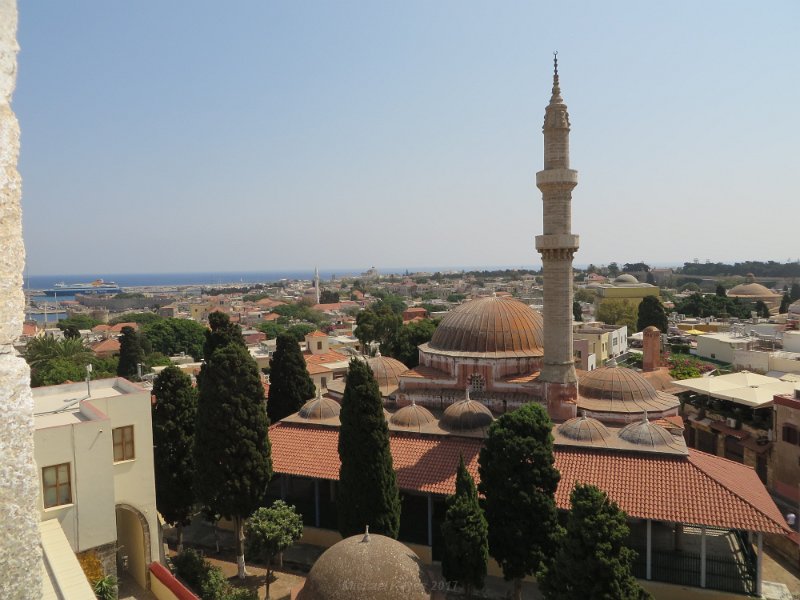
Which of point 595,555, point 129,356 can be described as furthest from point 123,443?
point 129,356

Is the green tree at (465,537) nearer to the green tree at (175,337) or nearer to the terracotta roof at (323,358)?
the terracotta roof at (323,358)

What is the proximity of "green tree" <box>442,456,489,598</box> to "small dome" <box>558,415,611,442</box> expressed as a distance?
5317 millimetres

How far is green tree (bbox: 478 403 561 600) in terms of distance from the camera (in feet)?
44.4

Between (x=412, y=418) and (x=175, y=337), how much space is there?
47.5 meters

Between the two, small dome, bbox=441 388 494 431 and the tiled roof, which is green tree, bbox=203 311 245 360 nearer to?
the tiled roof

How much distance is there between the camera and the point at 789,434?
2189 centimetres

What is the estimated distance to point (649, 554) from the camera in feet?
47.8

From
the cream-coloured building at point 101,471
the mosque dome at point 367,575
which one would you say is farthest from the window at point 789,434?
the cream-coloured building at point 101,471

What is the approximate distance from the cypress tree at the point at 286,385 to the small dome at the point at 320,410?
4.45 meters

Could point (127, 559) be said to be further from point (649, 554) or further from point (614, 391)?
point (614, 391)

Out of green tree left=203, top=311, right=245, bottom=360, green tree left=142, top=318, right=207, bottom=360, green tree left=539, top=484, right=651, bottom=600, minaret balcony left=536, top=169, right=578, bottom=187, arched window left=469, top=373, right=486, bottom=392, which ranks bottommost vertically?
green tree left=142, top=318, right=207, bottom=360

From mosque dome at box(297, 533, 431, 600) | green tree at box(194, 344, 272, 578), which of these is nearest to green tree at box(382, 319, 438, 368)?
green tree at box(194, 344, 272, 578)

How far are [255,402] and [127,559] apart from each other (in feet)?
16.4

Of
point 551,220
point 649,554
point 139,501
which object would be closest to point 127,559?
point 139,501
